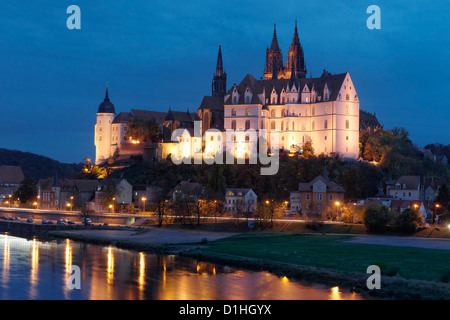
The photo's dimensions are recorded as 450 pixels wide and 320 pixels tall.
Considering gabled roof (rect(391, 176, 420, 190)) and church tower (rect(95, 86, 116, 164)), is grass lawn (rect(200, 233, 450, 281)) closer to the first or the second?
gabled roof (rect(391, 176, 420, 190))

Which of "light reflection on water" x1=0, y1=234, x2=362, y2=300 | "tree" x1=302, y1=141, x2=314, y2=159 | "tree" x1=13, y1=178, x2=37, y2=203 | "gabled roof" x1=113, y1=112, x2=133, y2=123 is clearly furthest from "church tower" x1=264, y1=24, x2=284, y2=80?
"light reflection on water" x1=0, y1=234, x2=362, y2=300

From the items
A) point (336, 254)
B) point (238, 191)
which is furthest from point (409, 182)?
point (336, 254)

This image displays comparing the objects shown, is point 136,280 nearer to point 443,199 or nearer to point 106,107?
point 443,199

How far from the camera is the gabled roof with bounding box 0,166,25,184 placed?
5891 inches

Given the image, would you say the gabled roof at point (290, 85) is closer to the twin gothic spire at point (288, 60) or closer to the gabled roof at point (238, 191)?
the twin gothic spire at point (288, 60)

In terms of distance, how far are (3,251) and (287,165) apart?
53446 mm

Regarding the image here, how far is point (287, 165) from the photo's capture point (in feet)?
334

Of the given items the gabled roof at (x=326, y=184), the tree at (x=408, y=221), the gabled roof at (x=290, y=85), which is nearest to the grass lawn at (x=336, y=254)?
the tree at (x=408, y=221)

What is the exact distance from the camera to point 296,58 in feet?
491

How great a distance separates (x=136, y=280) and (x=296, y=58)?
11334cm

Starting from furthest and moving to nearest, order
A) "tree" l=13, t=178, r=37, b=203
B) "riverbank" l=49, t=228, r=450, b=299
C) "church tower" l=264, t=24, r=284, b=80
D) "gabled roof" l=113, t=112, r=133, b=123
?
1. "church tower" l=264, t=24, r=284, b=80
2. "gabled roof" l=113, t=112, r=133, b=123
3. "tree" l=13, t=178, r=37, b=203
4. "riverbank" l=49, t=228, r=450, b=299

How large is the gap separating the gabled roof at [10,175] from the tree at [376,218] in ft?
344

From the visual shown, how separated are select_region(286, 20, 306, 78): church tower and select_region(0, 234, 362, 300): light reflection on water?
325ft
